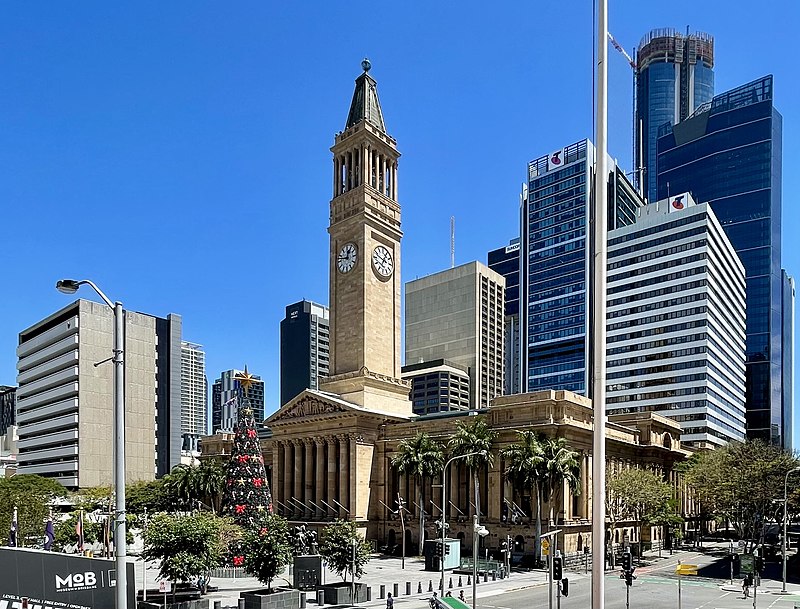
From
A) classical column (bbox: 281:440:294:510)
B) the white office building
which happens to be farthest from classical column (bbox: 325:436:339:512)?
the white office building

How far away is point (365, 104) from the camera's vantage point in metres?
98.7

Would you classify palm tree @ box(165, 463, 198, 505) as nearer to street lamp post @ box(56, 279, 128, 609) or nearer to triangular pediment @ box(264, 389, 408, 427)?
triangular pediment @ box(264, 389, 408, 427)

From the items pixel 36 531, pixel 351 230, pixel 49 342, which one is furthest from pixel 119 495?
pixel 49 342

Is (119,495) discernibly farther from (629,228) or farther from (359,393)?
(629,228)


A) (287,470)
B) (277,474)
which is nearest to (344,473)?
(287,470)

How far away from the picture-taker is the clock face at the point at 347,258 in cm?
9572

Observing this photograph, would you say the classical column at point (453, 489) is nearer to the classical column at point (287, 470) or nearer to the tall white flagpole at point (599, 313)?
the classical column at point (287, 470)

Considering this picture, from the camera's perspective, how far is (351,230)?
96.3 metres

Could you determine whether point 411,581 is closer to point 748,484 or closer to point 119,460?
point 748,484

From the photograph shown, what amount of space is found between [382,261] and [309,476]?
27490 mm

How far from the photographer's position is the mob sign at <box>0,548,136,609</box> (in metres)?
26.5

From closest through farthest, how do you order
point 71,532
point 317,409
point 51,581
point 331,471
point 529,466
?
1. point 51,581
2. point 529,466
3. point 71,532
4. point 331,471
5. point 317,409

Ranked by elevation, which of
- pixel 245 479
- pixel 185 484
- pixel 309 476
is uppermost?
pixel 245 479

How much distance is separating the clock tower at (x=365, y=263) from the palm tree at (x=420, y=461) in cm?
1236
